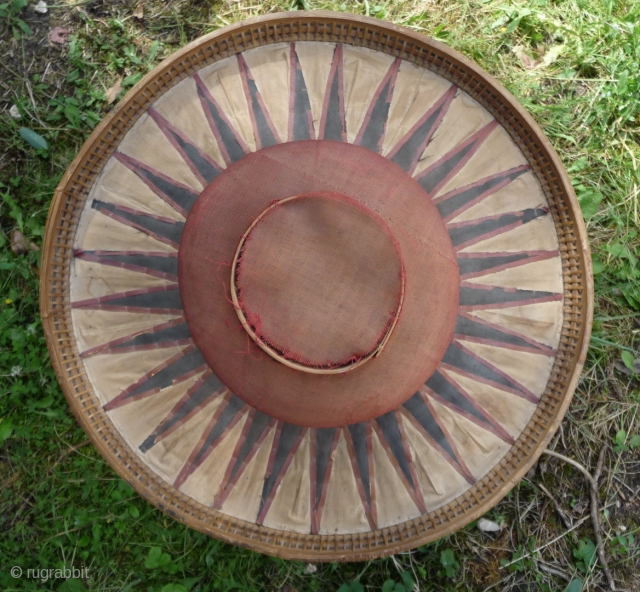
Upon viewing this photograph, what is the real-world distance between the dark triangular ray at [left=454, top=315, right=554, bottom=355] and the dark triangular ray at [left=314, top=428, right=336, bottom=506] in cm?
58

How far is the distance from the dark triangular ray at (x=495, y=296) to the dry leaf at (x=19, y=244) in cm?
222

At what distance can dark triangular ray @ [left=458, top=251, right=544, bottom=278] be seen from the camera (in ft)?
6.00

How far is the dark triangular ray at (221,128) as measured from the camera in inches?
71.3

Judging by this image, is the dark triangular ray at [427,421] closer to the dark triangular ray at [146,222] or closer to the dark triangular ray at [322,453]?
the dark triangular ray at [322,453]

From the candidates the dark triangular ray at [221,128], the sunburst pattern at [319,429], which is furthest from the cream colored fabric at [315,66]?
the dark triangular ray at [221,128]

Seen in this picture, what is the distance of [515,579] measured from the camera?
2590 millimetres

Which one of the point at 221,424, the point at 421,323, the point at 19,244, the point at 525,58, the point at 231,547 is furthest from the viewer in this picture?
the point at 525,58

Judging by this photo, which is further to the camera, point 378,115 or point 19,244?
point 19,244

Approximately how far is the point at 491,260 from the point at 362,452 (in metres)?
0.84

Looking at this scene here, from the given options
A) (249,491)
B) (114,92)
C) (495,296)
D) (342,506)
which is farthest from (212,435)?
(114,92)

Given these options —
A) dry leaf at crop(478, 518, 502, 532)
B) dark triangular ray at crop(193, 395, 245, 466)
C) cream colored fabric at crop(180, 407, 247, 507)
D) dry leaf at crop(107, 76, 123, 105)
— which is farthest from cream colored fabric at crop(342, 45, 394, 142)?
dry leaf at crop(478, 518, 502, 532)

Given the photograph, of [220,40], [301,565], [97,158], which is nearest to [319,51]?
[220,40]

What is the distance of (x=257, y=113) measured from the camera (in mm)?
1824

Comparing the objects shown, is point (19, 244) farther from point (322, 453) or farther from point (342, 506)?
point (342, 506)
